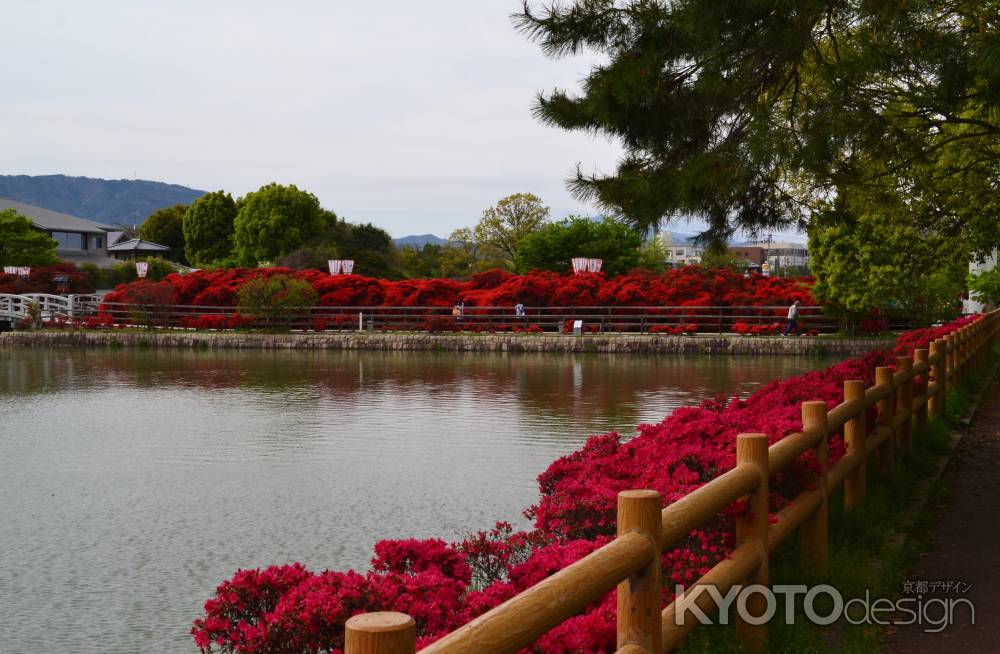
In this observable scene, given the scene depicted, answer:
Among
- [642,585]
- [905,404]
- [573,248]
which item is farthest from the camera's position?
[573,248]

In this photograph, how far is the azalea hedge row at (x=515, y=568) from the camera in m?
4.16

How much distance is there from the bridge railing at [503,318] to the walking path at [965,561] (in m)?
28.9

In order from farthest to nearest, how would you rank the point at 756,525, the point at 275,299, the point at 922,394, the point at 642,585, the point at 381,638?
the point at 275,299
the point at 922,394
the point at 756,525
the point at 642,585
the point at 381,638

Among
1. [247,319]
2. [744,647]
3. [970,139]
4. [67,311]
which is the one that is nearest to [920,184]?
[970,139]

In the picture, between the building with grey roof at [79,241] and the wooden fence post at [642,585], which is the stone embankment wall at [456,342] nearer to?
the wooden fence post at [642,585]

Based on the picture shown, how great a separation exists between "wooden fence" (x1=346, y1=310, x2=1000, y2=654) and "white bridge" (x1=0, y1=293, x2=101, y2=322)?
→ 44.7 meters

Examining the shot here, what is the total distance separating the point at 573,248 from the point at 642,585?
56.7 metres

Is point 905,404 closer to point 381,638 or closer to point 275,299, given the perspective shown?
point 381,638

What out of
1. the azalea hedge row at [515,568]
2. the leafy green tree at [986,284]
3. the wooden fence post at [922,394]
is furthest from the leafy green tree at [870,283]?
the azalea hedge row at [515,568]

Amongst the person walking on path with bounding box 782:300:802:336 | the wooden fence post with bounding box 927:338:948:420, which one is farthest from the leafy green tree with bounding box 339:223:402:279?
the wooden fence post with bounding box 927:338:948:420

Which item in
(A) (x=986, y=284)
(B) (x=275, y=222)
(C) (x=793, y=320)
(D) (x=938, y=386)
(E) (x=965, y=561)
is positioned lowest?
(E) (x=965, y=561)

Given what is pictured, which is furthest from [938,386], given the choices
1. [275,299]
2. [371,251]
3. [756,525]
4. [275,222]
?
[275,222]

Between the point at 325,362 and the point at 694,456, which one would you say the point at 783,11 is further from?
the point at 325,362

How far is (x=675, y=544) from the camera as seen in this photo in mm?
5109
